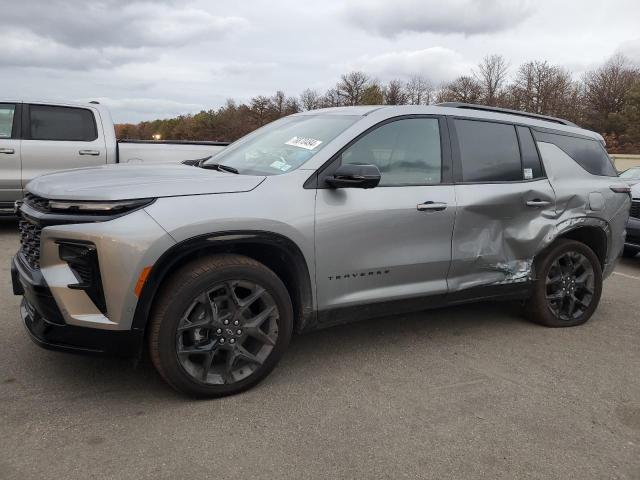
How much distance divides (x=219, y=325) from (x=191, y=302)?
22cm

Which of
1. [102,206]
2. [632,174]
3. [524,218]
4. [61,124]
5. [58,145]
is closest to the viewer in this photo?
[102,206]

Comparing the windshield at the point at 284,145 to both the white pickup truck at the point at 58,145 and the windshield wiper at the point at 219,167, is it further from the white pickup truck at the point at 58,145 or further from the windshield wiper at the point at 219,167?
the white pickup truck at the point at 58,145

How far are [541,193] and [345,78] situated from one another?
74.8 meters

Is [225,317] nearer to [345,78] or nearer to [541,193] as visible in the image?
[541,193]

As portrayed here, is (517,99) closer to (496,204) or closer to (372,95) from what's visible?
(372,95)

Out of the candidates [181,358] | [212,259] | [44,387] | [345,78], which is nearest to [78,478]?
[181,358]

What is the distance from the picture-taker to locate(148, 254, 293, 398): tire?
2779mm

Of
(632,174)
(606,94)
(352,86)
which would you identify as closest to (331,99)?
(352,86)

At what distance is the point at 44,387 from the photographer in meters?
3.04

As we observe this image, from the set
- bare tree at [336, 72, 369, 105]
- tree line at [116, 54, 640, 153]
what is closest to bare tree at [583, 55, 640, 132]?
tree line at [116, 54, 640, 153]

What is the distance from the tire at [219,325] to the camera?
2.78 metres

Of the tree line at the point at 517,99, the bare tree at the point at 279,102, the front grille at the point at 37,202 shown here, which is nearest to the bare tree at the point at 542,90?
the tree line at the point at 517,99

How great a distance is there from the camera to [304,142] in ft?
11.5

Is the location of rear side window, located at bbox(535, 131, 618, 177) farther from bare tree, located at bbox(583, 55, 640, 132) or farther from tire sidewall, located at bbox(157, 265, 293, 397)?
bare tree, located at bbox(583, 55, 640, 132)
